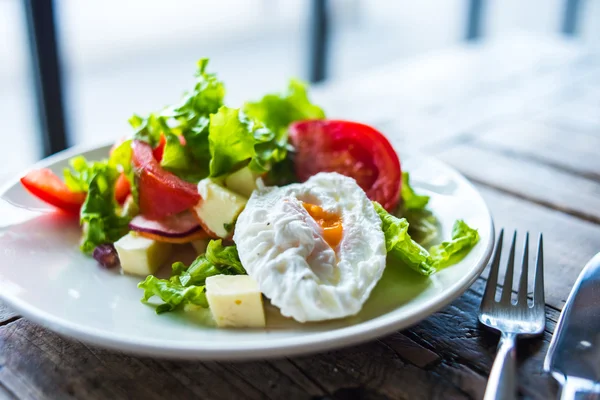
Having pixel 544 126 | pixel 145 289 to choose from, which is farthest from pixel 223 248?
pixel 544 126

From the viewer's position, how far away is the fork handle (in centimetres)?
106

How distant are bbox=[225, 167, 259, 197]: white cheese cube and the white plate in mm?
332

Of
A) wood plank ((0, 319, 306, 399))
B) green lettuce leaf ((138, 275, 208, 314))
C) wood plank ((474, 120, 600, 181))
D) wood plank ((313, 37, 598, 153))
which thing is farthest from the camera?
wood plank ((313, 37, 598, 153))

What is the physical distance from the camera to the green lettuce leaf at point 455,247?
1410mm

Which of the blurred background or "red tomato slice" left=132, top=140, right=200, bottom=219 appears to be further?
the blurred background

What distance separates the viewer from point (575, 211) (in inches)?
78.3

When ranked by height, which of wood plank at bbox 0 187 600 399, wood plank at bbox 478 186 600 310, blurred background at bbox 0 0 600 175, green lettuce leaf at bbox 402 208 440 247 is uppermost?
green lettuce leaf at bbox 402 208 440 247

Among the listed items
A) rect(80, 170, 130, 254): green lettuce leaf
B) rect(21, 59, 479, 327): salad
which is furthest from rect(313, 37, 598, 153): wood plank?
rect(80, 170, 130, 254): green lettuce leaf

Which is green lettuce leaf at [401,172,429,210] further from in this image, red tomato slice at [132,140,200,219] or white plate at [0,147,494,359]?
red tomato slice at [132,140,200,219]

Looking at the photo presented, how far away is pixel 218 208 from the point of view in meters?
1.52

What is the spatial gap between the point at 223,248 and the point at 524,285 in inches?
25.7

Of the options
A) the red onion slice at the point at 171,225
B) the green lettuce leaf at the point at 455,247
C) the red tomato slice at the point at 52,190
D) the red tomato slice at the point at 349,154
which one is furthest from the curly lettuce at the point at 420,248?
the red tomato slice at the point at 52,190

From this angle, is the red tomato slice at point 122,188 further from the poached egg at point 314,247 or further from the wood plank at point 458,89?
the wood plank at point 458,89

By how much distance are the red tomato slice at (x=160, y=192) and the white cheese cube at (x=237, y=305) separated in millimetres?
371
